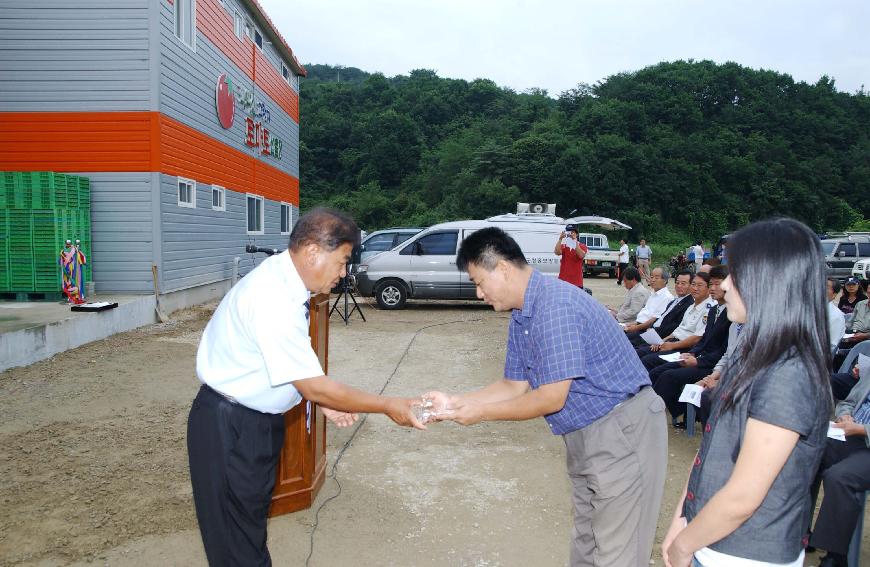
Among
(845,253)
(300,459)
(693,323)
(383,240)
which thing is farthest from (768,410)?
(845,253)

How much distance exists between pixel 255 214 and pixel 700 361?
1503 cm

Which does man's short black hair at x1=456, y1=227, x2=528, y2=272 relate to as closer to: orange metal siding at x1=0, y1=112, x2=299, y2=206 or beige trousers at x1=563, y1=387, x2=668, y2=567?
beige trousers at x1=563, y1=387, x2=668, y2=567

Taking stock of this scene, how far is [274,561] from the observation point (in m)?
3.45

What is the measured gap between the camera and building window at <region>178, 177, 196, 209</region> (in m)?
12.6

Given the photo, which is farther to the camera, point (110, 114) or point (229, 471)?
point (110, 114)

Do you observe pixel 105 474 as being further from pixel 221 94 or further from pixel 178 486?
pixel 221 94

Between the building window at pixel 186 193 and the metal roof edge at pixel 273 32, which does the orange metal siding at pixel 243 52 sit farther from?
the building window at pixel 186 193

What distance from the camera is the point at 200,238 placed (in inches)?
537

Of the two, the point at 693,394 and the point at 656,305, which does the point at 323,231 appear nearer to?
the point at 693,394

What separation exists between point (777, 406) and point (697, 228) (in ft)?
164

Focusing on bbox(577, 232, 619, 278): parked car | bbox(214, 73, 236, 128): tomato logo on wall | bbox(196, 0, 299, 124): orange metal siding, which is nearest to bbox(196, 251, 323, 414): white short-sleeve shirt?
bbox(196, 0, 299, 124): orange metal siding

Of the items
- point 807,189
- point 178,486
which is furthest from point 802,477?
point 807,189

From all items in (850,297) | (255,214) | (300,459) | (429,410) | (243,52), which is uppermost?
(243,52)

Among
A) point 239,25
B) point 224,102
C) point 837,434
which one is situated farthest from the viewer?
point 239,25
